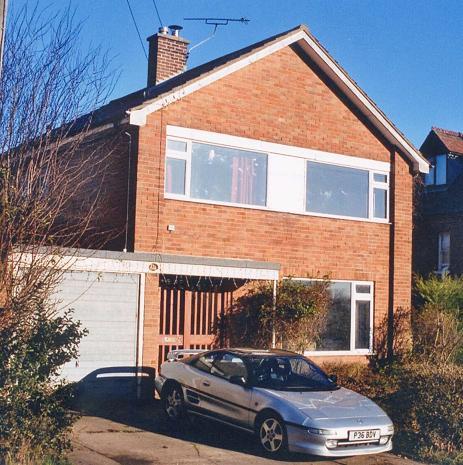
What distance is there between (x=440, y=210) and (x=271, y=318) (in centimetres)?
1470

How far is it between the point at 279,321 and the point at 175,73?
779 centimetres

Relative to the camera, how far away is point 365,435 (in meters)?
10.3

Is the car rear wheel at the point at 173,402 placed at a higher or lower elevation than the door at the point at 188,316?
lower

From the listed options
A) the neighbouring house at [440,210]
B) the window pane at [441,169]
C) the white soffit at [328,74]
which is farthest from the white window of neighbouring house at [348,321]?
the window pane at [441,169]

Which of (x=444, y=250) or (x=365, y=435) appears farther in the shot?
(x=444, y=250)

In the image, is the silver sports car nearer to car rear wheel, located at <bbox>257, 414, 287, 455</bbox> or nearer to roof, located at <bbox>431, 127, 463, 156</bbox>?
car rear wheel, located at <bbox>257, 414, 287, 455</bbox>

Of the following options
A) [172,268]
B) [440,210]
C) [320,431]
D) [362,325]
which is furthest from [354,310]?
[440,210]

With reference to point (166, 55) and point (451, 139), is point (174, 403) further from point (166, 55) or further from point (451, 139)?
point (451, 139)

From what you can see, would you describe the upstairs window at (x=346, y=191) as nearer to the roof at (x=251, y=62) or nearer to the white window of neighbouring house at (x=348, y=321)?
the roof at (x=251, y=62)

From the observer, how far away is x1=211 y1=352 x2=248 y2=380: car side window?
1156cm

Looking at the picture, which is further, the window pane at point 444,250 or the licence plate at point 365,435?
the window pane at point 444,250

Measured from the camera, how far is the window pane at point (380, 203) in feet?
62.7

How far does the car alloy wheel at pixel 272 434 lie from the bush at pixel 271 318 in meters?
5.51

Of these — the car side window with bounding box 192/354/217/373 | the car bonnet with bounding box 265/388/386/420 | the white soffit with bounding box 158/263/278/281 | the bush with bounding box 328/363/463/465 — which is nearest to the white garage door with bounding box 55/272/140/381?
A: the white soffit with bounding box 158/263/278/281
